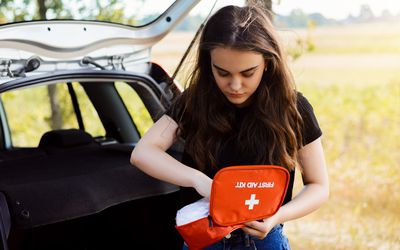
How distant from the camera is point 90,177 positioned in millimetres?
2926

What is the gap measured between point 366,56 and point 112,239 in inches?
258

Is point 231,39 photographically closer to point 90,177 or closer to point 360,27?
point 90,177

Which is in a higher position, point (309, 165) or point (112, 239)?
point (309, 165)

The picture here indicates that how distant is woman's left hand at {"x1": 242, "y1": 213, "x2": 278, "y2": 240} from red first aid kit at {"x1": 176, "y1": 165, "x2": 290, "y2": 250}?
2 centimetres

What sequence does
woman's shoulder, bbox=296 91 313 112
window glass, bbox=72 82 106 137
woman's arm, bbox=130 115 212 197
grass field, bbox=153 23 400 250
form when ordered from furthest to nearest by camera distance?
window glass, bbox=72 82 106 137 < grass field, bbox=153 23 400 250 < woman's shoulder, bbox=296 91 313 112 < woman's arm, bbox=130 115 212 197

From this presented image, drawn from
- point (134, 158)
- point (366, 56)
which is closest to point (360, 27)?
point (366, 56)

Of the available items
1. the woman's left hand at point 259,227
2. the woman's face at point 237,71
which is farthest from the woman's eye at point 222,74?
the woman's left hand at point 259,227

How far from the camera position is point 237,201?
76.6 inches

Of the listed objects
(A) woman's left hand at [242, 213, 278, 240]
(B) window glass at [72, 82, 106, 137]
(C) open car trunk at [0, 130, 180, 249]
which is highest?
(A) woman's left hand at [242, 213, 278, 240]

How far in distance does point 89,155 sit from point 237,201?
4.94 ft

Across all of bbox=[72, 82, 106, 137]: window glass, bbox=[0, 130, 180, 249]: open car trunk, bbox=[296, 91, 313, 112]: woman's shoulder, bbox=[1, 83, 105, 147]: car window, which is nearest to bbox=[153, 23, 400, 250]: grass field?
bbox=[72, 82, 106, 137]: window glass

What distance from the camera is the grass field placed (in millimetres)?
5422

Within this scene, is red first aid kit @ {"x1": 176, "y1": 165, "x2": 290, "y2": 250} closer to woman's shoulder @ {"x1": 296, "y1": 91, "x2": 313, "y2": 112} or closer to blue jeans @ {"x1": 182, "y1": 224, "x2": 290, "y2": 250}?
blue jeans @ {"x1": 182, "y1": 224, "x2": 290, "y2": 250}

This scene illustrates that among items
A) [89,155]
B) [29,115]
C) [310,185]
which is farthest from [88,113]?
[310,185]
